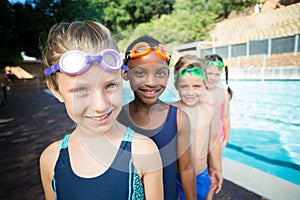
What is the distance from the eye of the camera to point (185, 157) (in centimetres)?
129

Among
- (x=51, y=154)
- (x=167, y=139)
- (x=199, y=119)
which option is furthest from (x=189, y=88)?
(x=51, y=154)

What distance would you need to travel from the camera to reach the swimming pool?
1.24 m

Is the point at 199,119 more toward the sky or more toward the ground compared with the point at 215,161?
more toward the sky

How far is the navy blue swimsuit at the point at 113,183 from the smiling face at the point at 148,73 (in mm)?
277

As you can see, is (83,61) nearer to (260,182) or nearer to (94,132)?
(94,132)

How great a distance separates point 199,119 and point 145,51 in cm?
82

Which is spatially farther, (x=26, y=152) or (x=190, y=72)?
(x=26, y=152)

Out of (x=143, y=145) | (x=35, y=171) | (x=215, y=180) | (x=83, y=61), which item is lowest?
(x=35, y=171)

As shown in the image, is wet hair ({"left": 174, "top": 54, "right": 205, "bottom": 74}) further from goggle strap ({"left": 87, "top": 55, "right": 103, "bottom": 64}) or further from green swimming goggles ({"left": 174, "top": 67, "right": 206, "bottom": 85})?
goggle strap ({"left": 87, "top": 55, "right": 103, "bottom": 64})

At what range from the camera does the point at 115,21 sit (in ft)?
55.2

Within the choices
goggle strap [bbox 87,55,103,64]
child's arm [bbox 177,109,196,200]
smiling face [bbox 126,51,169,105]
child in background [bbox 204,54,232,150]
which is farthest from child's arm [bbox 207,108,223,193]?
goggle strap [bbox 87,55,103,64]

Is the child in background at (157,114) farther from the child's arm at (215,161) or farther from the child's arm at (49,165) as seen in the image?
the child's arm at (215,161)

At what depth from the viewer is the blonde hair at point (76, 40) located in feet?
2.73

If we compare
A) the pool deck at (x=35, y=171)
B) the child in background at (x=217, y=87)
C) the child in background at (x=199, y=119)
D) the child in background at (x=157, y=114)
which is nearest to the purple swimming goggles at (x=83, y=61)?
the child in background at (x=157, y=114)
